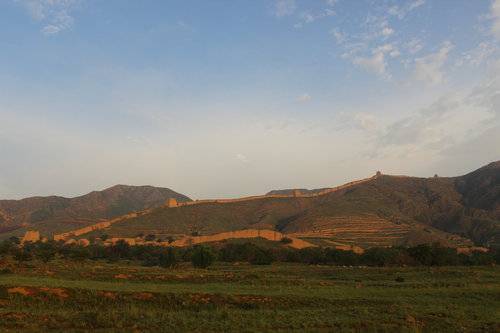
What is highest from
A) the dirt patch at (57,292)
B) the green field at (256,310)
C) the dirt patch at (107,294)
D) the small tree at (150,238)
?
the small tree at (150,238)

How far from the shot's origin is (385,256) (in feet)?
188

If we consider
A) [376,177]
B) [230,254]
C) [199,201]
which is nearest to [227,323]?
[230,254]

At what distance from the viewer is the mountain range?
11062 cm

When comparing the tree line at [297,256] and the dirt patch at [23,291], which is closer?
the dirt patch at [23,291]

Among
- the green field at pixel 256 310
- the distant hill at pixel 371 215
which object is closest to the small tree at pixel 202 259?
the green field at pixel 256 310

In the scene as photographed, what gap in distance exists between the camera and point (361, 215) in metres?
127

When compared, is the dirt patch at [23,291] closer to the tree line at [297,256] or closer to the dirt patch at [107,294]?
the dirt patch at [107,294]

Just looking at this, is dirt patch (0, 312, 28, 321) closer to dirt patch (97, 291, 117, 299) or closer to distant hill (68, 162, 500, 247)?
dirt patch (97, 291, 117, 299)

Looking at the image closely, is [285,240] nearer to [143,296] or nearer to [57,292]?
[143,296]

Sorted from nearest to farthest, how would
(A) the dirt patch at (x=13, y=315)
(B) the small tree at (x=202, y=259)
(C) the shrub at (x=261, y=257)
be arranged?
(A) the dirt patch at (x=13, y=315)
(B) the small tree at (x=202, y=259)
(C) the shrub at (x=261, y=257)

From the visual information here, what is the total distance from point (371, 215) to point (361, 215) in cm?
316

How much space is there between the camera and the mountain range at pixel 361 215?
11062 cm

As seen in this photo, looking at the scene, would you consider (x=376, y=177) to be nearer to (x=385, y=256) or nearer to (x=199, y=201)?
(x=199, y=201)

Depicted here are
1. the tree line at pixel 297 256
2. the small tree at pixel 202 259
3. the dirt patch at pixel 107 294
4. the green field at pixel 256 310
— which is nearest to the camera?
the green field at pixel 256 310
